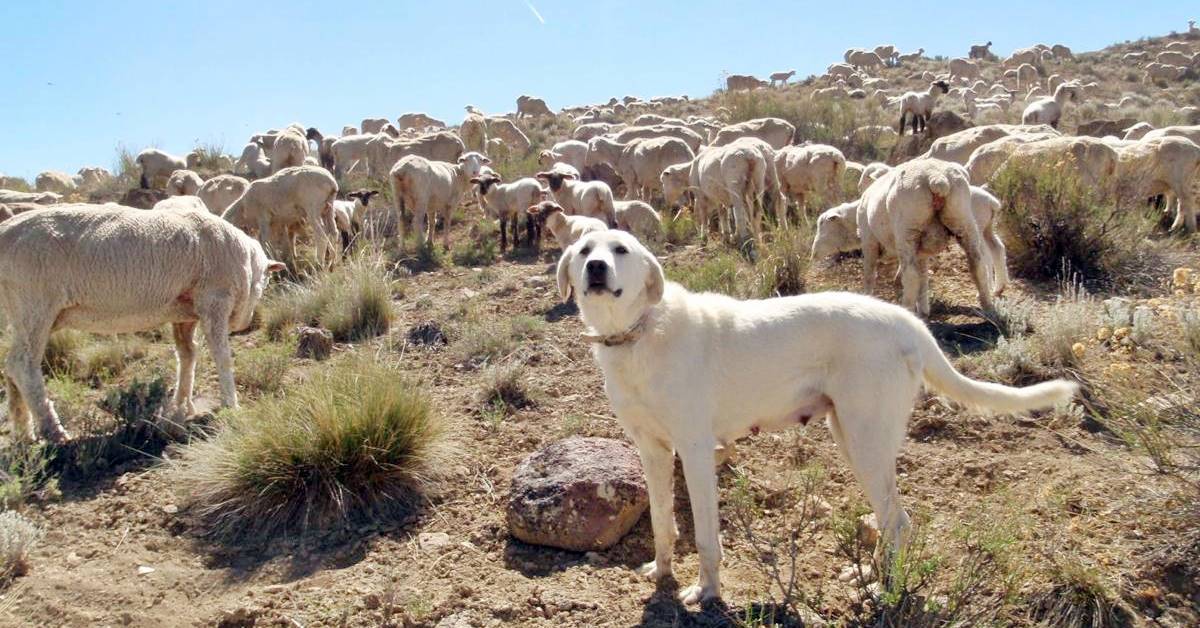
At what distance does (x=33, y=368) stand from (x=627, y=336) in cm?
522

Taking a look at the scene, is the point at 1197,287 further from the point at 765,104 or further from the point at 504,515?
the point at 765,104

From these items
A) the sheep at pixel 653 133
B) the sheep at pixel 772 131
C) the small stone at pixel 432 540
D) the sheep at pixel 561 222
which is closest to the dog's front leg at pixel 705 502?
the small stone at pixel 432 540

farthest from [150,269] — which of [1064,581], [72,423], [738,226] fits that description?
[738,226]

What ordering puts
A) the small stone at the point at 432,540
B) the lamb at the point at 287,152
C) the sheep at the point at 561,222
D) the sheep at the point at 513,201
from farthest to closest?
the lamb at the point at 287,152, the sheep at the point at 513,201, the sheep at the point at 561,222, the small stone at the point at 432,540

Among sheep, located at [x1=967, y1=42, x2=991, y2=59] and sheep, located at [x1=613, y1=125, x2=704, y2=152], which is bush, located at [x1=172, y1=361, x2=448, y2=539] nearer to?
sheep, located at [x1=613, y1=125, x2=704, y2=152]

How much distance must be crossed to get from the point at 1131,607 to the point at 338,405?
472 cm

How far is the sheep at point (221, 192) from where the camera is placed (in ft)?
53.5

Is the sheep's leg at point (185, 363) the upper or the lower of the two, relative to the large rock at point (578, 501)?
upper

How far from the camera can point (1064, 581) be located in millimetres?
4102

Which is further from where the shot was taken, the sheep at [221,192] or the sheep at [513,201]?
the sheep at [221,192]

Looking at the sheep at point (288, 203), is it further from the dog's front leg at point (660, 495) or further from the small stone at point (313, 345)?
the dog's front leg at point (660, 495)

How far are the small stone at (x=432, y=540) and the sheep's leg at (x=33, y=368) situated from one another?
3.40m

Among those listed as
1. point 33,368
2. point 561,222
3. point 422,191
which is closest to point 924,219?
point 561,222

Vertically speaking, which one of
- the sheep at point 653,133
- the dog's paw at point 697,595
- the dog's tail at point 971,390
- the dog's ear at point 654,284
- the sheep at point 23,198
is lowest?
the dog's paw at point 697,595
